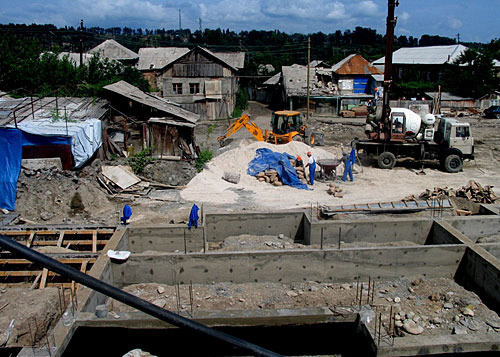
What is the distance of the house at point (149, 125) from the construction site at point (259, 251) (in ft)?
0.46

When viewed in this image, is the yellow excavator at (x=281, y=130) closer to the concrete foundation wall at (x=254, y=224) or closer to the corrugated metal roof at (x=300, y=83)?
the concrete foundation wall at (x=254, y=224)

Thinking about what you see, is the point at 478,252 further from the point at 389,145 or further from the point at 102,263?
the point at 389,145

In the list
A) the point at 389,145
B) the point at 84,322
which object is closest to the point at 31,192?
the point at 84,322

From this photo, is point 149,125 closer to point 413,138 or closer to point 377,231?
point 377,231

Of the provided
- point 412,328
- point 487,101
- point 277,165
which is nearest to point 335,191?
point 277,165

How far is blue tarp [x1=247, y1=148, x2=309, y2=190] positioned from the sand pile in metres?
0.31

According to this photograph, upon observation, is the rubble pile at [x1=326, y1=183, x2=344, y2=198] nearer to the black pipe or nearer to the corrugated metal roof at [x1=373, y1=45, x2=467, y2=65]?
the black pipe

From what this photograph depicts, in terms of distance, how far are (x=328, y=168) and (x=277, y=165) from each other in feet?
6.95

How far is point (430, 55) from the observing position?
149ft

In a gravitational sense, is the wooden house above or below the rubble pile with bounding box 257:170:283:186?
above

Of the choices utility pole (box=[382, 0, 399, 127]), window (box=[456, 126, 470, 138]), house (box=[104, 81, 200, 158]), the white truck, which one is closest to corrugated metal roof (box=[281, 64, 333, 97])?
utility pole (box=[382, 0, 399, 127])

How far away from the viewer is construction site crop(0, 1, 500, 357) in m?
8.17

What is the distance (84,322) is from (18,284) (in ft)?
12.3

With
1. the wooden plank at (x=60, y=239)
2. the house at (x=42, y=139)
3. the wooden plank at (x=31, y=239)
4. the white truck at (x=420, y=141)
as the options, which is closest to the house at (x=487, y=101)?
the white truck at (x=420, y=141)
